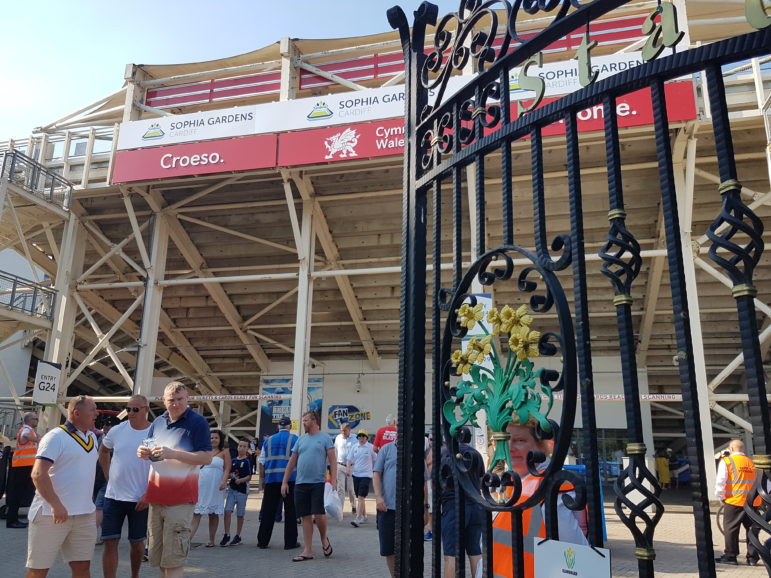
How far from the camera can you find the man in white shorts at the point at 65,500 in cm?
430

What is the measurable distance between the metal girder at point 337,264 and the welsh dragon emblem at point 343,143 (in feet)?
4.06

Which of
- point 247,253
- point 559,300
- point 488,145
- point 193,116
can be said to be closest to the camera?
point 559,300

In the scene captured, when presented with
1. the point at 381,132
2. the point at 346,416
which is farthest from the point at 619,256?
the point at 346,416

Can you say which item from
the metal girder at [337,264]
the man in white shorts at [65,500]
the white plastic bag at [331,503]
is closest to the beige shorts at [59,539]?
the man in white shorts at [65,500]

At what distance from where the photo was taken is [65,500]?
4.45 m

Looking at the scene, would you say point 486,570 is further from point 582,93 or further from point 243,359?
point 243,359

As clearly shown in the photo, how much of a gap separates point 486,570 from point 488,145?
1.66m

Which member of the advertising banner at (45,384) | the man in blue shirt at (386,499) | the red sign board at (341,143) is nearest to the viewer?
the man in blue shirt at (386,499)

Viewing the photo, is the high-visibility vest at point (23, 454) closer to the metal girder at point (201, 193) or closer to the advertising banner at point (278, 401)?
the metal girder at point (201, 193)

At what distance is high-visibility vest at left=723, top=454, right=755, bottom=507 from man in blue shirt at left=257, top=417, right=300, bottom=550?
5.23 meters

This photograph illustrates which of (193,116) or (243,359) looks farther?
(243,359)

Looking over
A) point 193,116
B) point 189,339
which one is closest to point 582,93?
point 193,116

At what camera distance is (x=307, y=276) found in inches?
550

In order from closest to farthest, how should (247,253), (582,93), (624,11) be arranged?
(582,93)
(624,11)
(247,253)
